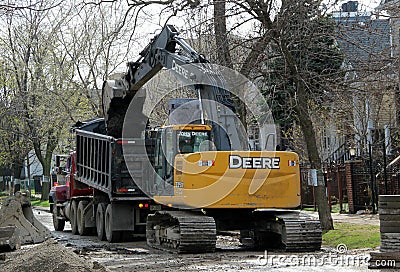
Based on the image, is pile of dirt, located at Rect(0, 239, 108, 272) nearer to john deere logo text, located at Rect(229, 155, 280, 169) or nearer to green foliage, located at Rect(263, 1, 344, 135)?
john deere logo text, located at Rect(229, 155, 280, 169)

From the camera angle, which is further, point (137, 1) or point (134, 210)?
point (137, 1)

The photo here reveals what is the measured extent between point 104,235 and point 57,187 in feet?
20.4

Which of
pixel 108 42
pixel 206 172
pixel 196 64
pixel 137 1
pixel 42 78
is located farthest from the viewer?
pixel 42 78

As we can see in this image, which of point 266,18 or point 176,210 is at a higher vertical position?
point 266,18

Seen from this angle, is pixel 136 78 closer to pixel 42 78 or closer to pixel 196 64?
pixel 196 64

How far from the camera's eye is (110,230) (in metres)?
18.7

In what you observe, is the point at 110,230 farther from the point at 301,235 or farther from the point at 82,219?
the point at 301,235

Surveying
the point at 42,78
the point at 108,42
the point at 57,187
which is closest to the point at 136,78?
the point at 57,187

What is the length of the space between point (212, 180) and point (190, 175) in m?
0.45

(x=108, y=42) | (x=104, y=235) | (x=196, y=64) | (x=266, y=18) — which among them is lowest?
(x=104, y=235)

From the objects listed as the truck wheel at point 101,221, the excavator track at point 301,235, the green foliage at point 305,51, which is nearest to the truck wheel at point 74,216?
the truck wheel at point 101,221

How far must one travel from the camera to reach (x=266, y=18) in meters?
17.9
